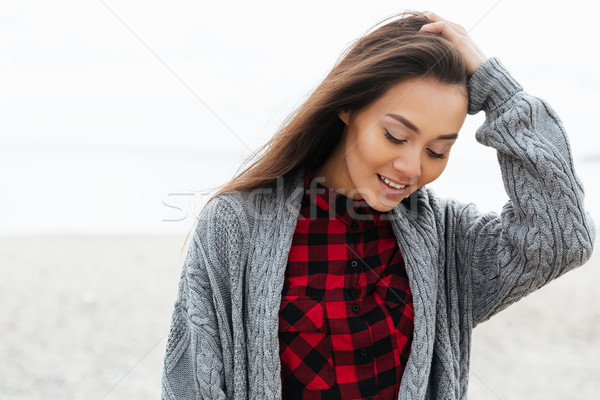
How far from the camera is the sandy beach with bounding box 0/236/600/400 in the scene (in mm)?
4488

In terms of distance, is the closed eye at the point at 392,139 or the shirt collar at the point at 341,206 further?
the shirt collar at the point at 341,206

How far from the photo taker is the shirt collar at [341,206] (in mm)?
1798

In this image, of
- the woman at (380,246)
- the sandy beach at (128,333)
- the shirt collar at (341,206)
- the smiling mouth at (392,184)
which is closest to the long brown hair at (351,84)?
the woman at (380,246)

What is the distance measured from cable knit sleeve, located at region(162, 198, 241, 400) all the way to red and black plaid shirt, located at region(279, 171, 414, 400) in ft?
0.60

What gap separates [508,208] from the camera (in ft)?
5.68

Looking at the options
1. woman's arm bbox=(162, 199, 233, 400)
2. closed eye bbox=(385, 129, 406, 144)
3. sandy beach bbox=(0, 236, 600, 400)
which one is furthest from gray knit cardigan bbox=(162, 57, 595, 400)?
sandy beach bbox=(0, 236, 600, 400)

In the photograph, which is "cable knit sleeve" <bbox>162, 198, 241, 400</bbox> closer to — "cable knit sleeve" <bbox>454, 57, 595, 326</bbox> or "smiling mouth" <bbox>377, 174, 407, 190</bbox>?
"smiling mouth" <bbox>377, 174, 407, 190</bbox>

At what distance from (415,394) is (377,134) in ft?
2.37

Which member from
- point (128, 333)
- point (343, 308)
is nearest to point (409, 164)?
point (343, 308)

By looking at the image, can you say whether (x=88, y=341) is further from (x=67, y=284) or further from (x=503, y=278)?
(x=503, y=278)

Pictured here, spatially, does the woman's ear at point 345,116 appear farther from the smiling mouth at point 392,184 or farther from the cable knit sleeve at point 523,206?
the cable knit sleeve at point 523,206

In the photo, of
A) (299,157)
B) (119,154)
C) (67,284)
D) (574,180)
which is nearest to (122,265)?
(67,284)

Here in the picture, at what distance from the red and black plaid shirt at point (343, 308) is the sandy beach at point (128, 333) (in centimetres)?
245

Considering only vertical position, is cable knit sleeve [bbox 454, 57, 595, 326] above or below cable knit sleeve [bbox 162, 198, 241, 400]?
above
